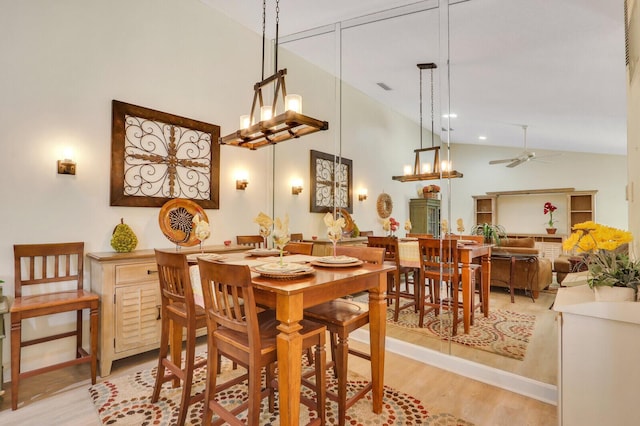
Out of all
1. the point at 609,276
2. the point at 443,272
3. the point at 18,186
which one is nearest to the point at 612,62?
the point at 609,276

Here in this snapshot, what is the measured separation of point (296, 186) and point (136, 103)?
6.75 ft

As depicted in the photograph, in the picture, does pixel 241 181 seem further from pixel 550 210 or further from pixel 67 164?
pixel 550 210

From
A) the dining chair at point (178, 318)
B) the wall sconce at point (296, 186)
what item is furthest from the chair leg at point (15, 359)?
the wall sconce at point (296, 186)

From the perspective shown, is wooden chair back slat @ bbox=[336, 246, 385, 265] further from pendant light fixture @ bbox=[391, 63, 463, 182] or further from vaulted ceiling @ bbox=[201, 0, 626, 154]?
vaulted ceiling @ bbox=[201, 0, 626, 154]

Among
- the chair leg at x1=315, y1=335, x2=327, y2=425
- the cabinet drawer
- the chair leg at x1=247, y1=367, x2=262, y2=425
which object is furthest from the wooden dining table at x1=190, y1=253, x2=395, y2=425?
the cabinet drawer

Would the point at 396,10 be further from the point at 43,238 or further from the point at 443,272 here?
the point at 43,238

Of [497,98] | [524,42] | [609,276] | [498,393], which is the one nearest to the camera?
[609,276]

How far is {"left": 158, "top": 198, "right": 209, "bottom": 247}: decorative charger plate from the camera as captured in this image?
3.13 m

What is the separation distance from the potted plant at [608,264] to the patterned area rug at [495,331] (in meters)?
1.18

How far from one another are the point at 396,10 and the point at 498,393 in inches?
132

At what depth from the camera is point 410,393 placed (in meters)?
2.22

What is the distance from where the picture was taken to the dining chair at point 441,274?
9.07 feet

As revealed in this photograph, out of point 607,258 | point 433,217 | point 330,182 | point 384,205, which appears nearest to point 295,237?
point 330,182

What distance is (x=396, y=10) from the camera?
3.06 m
